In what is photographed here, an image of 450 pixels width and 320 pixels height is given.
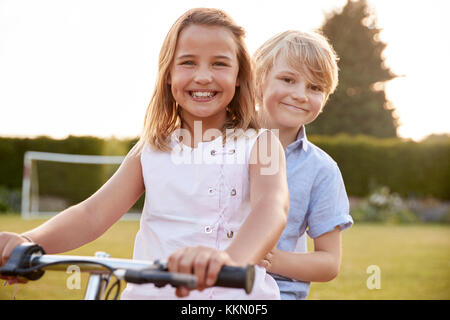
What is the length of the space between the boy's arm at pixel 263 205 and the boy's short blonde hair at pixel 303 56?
2.93ft

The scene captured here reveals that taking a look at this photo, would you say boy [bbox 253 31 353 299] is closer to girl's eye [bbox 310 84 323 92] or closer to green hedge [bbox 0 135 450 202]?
girl's eye [bbox 310 84 323 92]

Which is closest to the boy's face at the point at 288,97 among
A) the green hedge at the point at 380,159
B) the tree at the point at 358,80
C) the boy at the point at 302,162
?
the boy at the point at 302,162

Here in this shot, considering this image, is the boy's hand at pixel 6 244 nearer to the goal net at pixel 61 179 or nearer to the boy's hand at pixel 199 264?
the boy's hand at pixel 199 264

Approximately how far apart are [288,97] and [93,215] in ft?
4.15

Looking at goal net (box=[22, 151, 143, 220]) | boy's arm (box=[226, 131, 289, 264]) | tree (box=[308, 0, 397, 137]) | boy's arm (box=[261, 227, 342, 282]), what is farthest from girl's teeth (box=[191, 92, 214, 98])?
tree (box=[308, 0, 397, 137])

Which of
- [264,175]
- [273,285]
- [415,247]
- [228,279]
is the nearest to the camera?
[228,279]

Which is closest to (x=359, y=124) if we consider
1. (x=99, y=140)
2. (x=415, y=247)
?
(x=99, y=140)

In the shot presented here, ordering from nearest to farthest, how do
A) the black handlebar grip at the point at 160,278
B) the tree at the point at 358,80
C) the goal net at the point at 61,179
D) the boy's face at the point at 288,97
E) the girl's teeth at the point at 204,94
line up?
the black handlebar grip at the point at 160,278 < the girl's teeth at the point at 204,94 < the boy's face at the point at 288,97 < the goal net at the point at 61,179 < the tree at the point at 358,80

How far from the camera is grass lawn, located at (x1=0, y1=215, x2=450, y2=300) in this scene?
6664 millimetres

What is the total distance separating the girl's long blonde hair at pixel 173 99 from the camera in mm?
2225

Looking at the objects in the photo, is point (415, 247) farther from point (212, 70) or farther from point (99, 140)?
point (99, 140)

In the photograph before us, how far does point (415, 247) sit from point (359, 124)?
2241 cm

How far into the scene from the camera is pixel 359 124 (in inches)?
1346

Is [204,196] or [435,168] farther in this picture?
[435,168]
